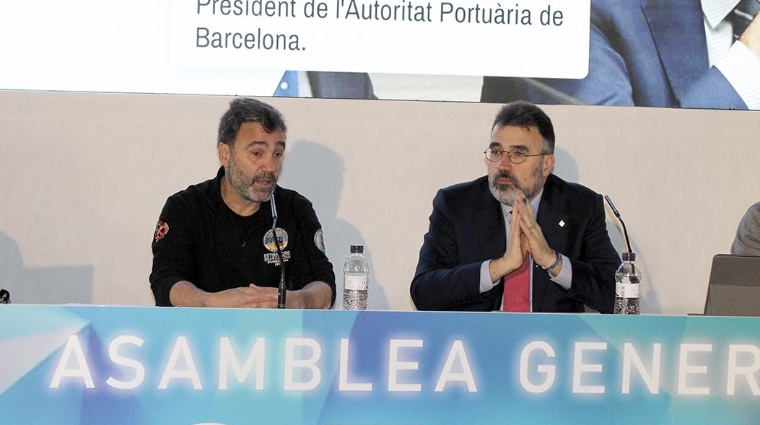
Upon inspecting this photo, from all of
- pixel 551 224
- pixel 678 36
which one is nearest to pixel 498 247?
pixel 551 224

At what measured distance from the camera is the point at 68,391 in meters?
1.82

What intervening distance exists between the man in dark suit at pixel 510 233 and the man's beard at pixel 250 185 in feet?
1.86

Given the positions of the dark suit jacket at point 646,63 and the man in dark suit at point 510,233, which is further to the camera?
the dark suit jacket at point 646,63

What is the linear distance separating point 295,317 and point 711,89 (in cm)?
270

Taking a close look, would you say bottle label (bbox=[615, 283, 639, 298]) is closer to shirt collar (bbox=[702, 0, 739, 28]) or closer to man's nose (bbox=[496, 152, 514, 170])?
man's nose (bbox=[496, 152, 514, 170])

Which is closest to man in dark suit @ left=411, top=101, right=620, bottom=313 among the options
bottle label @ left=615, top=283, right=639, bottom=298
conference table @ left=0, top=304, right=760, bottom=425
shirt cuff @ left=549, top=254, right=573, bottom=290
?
shirt cuff @ left=549, top=254, right=573, bottom=290

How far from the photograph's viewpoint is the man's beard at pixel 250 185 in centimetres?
304

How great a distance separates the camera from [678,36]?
12.8ft

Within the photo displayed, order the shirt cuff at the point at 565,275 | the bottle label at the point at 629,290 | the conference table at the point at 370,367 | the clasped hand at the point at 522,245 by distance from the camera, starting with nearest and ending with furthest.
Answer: the conference table at the point at 370,367 < the bottle label at the point at 629,290 < the clasped hand at the point at 522,245 < the shirt cuff at the point at 565,275

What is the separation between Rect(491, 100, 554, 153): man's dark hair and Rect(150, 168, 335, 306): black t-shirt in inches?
29.2

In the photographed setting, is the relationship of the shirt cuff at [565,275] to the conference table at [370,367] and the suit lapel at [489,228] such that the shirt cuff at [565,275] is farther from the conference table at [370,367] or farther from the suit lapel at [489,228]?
the conference table at [370,367]

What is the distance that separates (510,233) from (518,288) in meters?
0.21

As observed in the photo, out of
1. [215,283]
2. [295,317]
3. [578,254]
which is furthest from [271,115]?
[295,317]

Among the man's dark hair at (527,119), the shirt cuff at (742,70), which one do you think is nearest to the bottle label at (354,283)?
the man's dark hair at (527,119)
